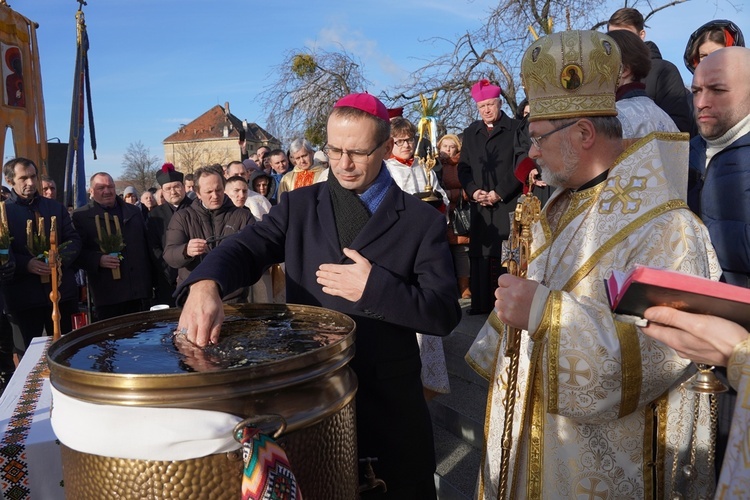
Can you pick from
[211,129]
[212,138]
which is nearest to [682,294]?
[212,138]

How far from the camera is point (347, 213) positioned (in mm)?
2256

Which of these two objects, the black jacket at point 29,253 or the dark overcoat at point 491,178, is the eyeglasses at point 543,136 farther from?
the black jacket at point 29,253

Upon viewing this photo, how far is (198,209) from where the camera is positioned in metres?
5.48

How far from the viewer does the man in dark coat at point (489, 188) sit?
5.80m

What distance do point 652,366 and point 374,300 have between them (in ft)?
2.70

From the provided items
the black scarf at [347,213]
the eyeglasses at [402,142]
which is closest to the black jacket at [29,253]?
the eyeglasses at [402,142]

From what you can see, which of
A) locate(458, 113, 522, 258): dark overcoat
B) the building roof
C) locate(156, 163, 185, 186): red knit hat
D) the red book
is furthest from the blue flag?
the building roof

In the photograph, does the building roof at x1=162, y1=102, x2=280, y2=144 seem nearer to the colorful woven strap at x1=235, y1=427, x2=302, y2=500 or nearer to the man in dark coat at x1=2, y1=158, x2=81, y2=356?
the man in dark coat at x1=2, y1=158, x2=81, y2=356

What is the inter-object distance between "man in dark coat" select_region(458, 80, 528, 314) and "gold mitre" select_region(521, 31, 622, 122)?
360 cm

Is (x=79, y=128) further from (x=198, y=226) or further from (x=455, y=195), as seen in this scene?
(x=455, y=195)

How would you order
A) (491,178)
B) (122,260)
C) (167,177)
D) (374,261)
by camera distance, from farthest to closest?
(167,177), (122,260), (491,178), (374,261)

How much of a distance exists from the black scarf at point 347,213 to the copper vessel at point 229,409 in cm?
70

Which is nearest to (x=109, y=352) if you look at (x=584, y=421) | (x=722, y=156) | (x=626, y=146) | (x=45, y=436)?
(x=45, y=436)

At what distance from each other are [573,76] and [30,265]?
5042 millimetres
